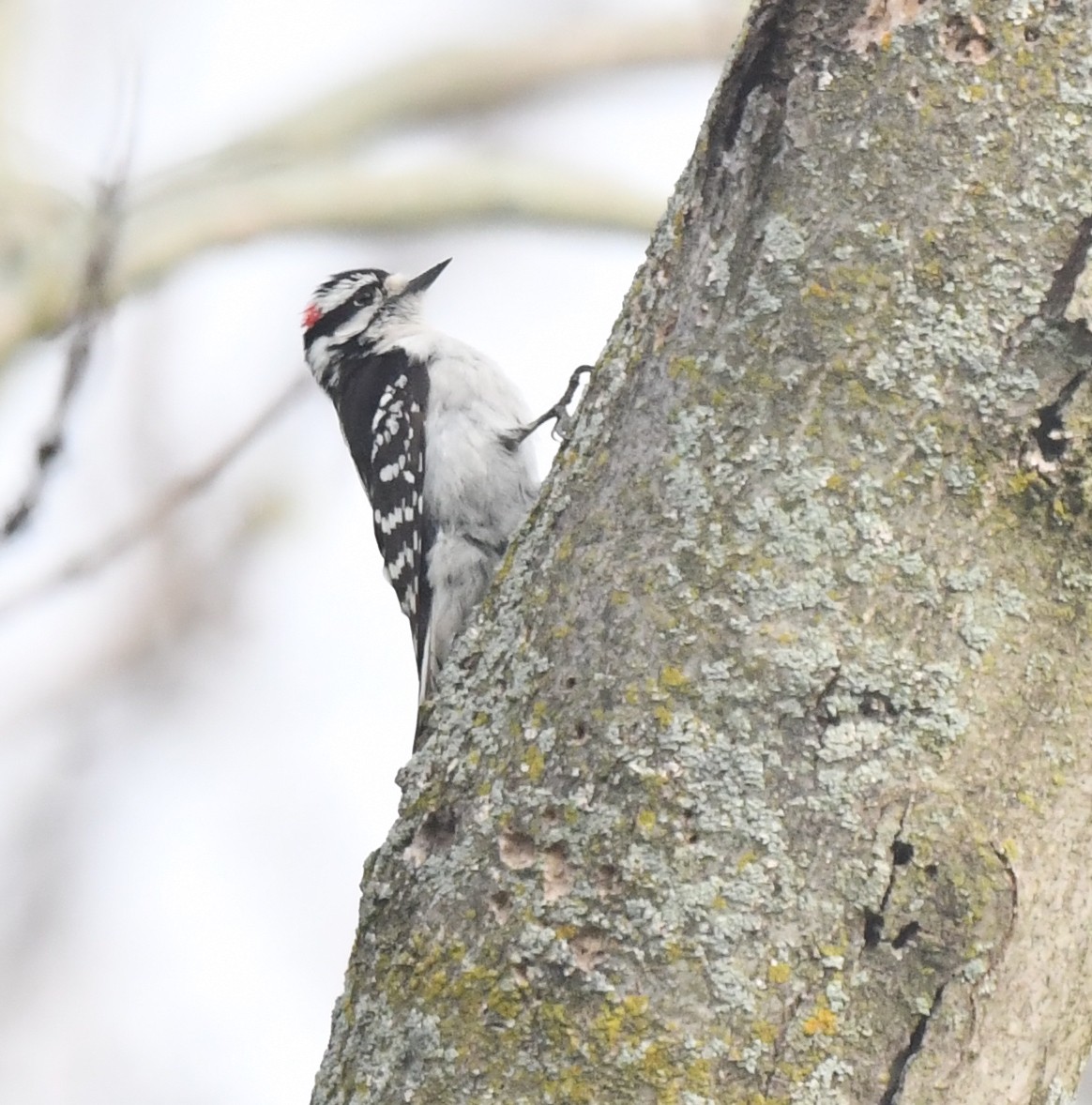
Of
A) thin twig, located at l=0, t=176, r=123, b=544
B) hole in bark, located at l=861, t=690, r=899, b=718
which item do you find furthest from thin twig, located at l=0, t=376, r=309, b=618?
hole in bark, located at l=861, t=690, r=899, b=718

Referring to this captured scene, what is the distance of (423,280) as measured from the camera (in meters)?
5.48

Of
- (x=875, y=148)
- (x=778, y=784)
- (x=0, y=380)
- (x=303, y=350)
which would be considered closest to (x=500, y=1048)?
(x=778, y=784)

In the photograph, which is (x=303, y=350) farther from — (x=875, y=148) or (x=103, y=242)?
(x=875, y=148)

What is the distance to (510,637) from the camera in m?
1.97

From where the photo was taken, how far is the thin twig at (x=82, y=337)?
2.68 metres

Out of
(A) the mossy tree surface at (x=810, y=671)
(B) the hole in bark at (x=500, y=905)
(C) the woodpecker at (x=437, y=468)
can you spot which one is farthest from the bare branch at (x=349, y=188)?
(B) the hole in bark at (x=500, y=905)

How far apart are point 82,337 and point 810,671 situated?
1667 millimetres

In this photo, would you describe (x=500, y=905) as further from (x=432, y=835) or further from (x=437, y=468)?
(x=437, y=468)

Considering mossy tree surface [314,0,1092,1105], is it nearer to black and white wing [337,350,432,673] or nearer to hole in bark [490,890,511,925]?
hole in bark [490,890,511,925]

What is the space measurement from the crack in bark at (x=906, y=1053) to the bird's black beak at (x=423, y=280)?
4168 millimetres

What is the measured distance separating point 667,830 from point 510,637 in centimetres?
36

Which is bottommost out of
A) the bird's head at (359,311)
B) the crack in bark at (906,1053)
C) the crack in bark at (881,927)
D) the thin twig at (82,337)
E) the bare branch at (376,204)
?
the crack in bark at (906,1053)

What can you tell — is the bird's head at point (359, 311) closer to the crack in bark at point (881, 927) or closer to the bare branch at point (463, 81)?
the bare branch at point (463, 81)

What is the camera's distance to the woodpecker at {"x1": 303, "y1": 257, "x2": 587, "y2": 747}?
4.46 meters
